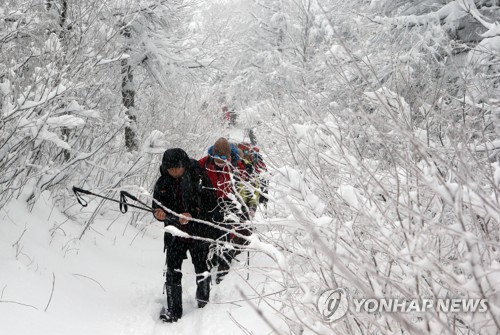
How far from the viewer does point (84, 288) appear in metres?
4.45

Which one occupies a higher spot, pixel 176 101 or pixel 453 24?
pixel 453 24

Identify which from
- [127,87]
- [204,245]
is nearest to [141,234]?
[204,245]

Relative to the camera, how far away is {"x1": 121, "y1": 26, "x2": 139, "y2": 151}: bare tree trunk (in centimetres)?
859

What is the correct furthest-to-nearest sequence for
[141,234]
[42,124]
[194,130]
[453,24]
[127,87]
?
[194,130]
[127,87]
[141,234]
[453,24]
[42,124]

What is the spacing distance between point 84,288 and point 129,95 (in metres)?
5.68

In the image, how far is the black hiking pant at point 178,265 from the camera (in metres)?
4.38

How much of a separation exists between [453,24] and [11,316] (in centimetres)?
755

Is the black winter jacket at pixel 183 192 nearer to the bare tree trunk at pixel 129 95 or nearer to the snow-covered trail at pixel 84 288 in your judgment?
the snow-covered trail at pixel 84 288

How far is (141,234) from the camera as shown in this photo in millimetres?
7336

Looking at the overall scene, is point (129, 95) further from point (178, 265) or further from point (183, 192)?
point (178, 265)

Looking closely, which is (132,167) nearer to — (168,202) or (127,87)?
(168,202)

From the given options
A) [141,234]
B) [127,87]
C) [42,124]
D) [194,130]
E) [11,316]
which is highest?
[42,124]
